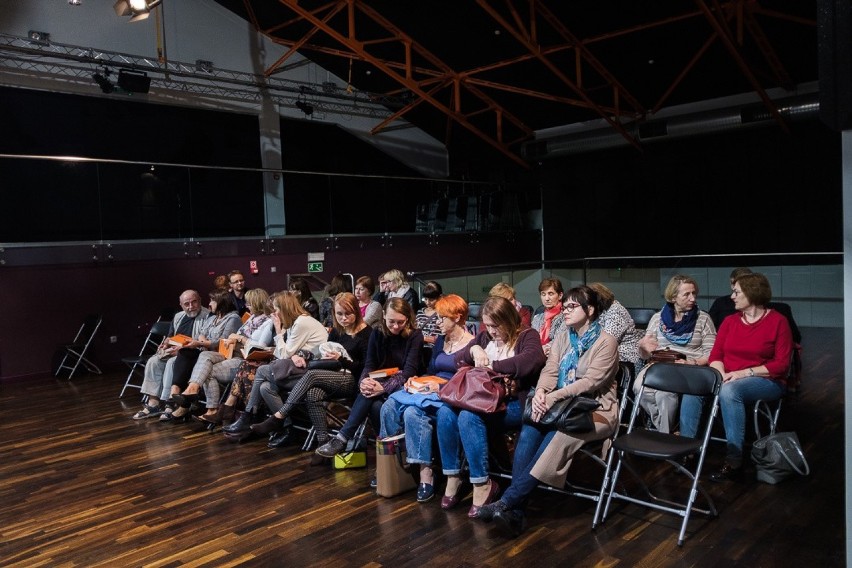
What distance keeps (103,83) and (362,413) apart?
314 inches

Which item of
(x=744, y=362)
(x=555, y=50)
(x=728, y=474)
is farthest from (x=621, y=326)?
(x=555, y=50)

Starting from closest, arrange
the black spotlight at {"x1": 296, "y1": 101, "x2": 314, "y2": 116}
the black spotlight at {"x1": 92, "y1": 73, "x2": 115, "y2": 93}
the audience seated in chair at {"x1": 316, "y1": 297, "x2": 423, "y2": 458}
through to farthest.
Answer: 1. the audience seated in chair at {"x1": 316, "y1": 297, "x2": 423, "y2": 458}
2. the black spotlight at {"x1": 92, "y1": 73, "x2": 115, "y2": 93}
3. the black spotlight at {"x1": 296, "y1": 101, "x2": 314, "y2": 116}

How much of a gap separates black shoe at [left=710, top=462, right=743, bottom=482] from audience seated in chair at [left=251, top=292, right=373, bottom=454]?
248 centimetres

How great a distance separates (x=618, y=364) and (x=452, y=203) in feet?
33.8

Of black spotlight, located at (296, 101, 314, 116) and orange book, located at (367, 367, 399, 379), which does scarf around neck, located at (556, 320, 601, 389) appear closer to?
orange book, located at (367, 367, 399, 379)

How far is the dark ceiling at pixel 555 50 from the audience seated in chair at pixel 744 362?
5.62 metres

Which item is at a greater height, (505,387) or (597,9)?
(597,9)

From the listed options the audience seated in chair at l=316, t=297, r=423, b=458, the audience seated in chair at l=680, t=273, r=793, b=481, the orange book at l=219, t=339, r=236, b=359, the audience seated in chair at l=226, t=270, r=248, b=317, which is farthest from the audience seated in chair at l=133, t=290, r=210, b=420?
the audience seated in chair at l=680, t=273, r=793, b=481

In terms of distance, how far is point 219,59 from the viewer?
1182cm

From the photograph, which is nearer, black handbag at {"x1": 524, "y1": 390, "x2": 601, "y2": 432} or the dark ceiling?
black handbag at {"x1": 524, "y1": 390, "x2": 601, "y2": 432}

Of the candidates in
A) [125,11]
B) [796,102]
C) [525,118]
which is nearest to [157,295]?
[125,11]

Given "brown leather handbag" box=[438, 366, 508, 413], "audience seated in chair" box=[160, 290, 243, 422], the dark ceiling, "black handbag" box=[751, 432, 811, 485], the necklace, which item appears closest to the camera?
"brown leather handbag" box=[438, 366, 508, 413]

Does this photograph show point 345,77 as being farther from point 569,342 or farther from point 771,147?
point 569,342

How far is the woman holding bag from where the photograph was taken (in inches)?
151
